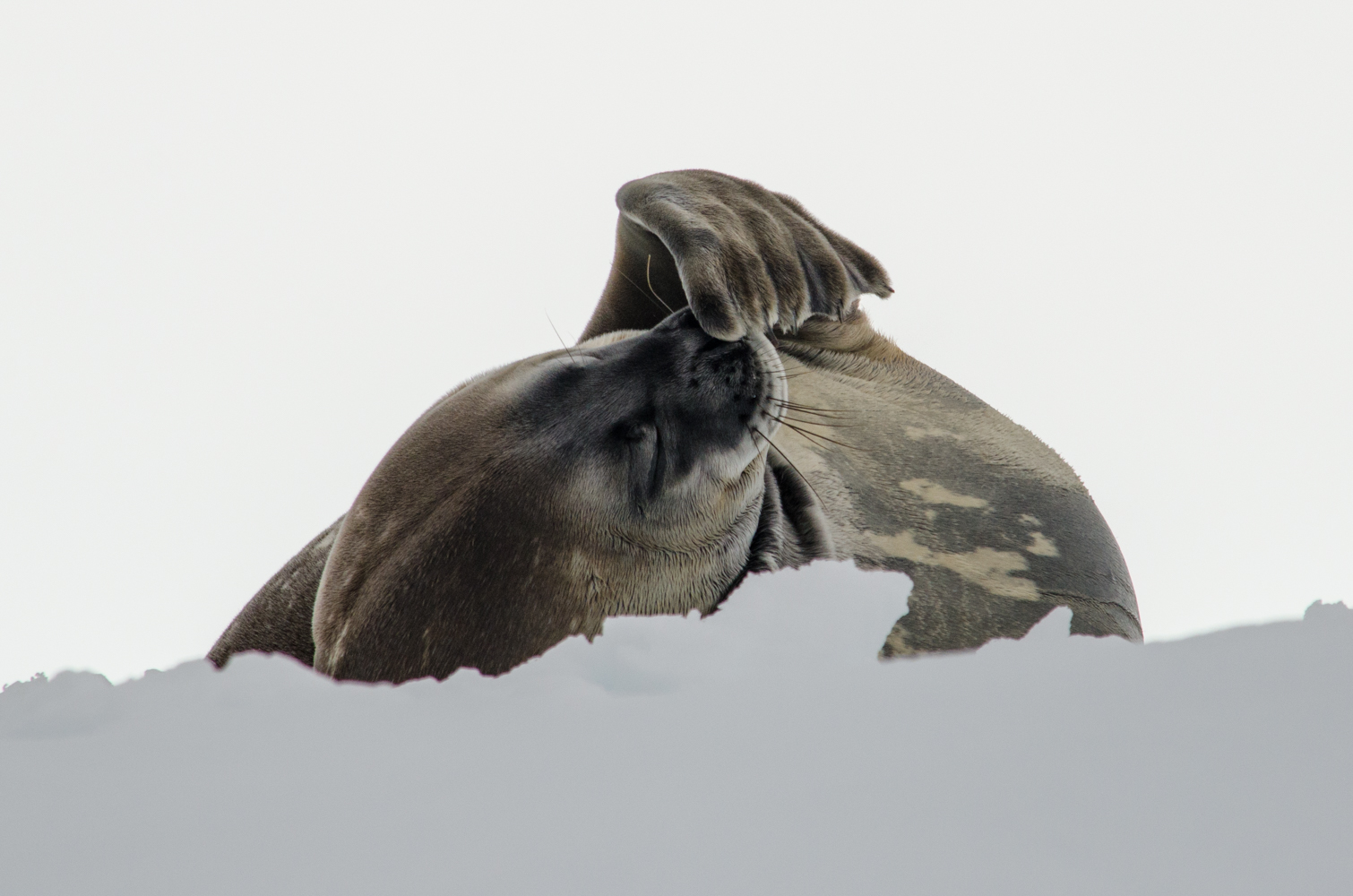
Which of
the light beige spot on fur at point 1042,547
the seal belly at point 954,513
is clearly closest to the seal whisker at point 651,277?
the seal belly at point 954,513

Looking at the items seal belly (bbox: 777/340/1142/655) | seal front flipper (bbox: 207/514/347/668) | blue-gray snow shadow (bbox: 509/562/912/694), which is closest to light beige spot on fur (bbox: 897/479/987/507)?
seal belly (bbox: 777/340/1142/655)

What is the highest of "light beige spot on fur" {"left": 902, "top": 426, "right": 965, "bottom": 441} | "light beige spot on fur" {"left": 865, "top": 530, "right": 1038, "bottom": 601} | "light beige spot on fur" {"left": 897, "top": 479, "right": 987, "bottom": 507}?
"light beige spot on fur" {"left": 902, "top": 426, "right": 965, "bottom": 441}

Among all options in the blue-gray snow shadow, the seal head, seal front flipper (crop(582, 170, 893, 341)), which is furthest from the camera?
seal front flipper (crop(582, 170, 893, 341))

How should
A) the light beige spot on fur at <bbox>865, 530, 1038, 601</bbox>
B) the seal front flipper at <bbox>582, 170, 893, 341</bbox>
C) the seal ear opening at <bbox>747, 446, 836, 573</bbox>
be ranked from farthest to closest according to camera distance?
the light beige spot on fur at <bbox>865, 530, 1038, 601</bbox>
the seal ear opening at <bbox>747, 446, 836, 573</bbox>
the seal front flipper at <bbox>582, 170, 893, 341</bbox>

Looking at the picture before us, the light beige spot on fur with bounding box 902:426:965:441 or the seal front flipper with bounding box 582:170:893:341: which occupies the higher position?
the seal front flipper with bounding box 582:170:893:341

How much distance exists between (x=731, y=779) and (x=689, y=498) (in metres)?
1.10

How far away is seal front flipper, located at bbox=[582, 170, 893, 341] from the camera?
2.06 m

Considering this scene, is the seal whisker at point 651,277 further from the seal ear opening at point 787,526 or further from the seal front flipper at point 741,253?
the seal ear opening at point 787,526

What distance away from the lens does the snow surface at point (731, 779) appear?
0.84m

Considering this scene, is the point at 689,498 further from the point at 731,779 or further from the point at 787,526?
the point at 731,779

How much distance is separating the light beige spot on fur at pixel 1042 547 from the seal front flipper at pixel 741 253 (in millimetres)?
656

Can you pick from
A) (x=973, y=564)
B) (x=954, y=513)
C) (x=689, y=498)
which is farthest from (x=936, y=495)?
(x=689, y=498)

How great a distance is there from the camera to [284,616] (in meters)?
2.59

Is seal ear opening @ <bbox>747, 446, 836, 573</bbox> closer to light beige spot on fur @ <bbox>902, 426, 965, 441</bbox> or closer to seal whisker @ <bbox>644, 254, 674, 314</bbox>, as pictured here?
light beige spot on fur @ <bbox>902, 426, 965, 441</bbox>
